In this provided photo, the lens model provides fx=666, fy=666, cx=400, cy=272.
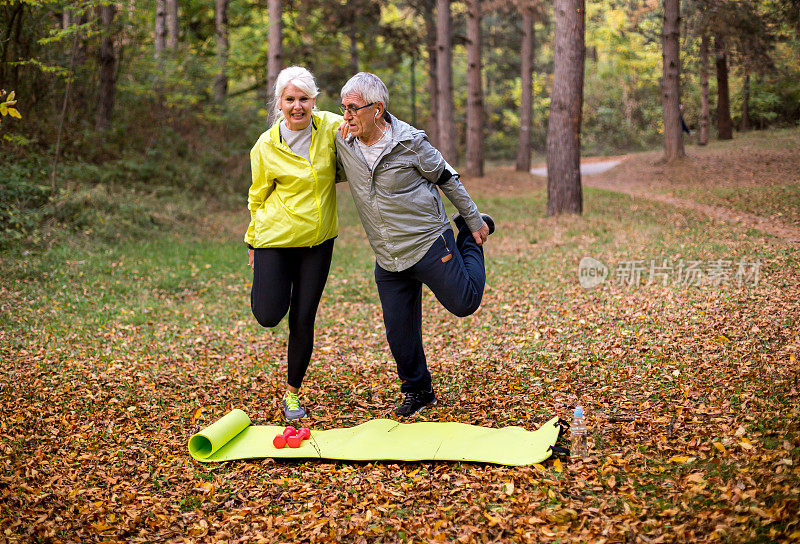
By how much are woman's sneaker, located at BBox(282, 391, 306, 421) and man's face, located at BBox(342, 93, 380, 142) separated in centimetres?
204

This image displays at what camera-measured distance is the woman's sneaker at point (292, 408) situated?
194 inches

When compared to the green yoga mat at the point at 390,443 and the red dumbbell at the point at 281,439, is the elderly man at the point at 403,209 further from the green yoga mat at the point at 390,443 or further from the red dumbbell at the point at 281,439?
the red dumbbell at the point at 281,439

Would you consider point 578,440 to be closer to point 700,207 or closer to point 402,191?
point 402,191

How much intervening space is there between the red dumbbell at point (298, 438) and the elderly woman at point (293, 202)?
30.2 inches

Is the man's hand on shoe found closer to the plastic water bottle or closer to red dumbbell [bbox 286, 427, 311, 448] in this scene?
the plastic water bottle

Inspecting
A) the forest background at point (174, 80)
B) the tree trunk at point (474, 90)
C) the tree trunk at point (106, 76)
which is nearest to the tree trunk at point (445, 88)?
the tree trunk at point (474, 90)

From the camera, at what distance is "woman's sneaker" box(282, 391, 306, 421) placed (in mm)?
4922

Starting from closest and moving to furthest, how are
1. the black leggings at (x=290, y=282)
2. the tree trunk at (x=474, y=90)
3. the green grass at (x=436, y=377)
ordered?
the green grass at (x=436, y=377) → the black leggings at (x=290, y=282) → the tree trunk at (x=474, y=90)

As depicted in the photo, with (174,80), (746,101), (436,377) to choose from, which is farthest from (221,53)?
(436,377)

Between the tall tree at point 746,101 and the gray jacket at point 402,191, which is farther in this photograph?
the tall tree at point 746,101

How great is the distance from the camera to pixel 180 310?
326 inches

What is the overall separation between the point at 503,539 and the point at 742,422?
1.75 meters

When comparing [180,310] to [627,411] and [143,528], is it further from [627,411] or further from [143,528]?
[627,411]

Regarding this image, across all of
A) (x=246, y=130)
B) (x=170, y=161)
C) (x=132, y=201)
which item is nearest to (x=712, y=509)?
(x=132, y=201)
